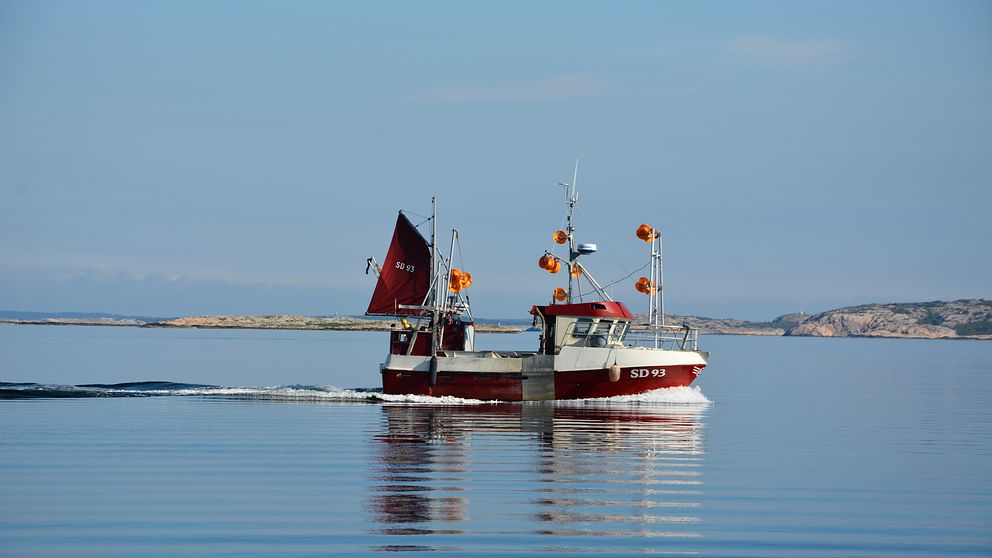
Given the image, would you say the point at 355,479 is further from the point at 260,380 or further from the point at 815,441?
the point at 260,380

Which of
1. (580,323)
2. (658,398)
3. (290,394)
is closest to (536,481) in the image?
(580,323)

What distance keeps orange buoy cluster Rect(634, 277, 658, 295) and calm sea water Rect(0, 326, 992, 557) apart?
480 cm

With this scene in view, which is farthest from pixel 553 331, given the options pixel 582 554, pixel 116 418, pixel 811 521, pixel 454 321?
pixel 582 554

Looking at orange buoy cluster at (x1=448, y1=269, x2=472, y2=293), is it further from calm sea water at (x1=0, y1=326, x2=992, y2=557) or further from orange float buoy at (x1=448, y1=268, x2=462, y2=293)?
calm sea water at (x1=0, y1=326, x2=992, y2=557)

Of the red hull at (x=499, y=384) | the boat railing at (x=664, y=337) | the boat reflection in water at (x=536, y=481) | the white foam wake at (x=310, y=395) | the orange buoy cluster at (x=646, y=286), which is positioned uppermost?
the orange buoy cluster at (x=646, y=286)

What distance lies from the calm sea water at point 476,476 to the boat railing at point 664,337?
2.16 m

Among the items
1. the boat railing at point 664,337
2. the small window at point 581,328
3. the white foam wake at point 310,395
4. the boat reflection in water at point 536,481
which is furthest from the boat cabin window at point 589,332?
the boat reflection in water at point 536,481

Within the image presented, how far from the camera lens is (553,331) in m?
48.2

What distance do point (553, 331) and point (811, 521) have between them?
2630 cm

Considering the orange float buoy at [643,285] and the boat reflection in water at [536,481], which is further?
the orange float buoy at [643,285]

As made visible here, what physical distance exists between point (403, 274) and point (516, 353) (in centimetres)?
595

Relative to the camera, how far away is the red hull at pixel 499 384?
48531 mm

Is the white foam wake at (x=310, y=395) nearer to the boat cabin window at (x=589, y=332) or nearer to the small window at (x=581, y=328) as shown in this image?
the boat cabin window at (x=589, y=332)

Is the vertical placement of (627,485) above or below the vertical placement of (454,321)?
below
